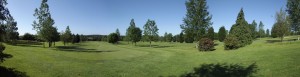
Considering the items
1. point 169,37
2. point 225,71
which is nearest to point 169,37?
point 169,37

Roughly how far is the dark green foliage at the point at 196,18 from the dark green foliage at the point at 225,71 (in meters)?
42.7

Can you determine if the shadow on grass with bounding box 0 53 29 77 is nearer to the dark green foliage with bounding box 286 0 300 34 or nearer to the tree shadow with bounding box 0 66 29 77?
the tree shadow with bounding box 0 66 29 77

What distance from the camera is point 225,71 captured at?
21125mm

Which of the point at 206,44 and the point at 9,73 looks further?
the point at 206,44

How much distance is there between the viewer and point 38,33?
70.2m

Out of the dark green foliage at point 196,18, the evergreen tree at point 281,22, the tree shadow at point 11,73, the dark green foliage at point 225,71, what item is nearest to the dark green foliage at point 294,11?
the evergreen tree at point 281,22

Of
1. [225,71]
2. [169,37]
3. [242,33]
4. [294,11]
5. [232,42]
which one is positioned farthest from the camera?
[169,37]

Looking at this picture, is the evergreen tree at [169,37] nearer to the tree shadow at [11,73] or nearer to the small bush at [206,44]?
the small bush at [206,44]

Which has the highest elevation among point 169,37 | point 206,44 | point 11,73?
point 169,37

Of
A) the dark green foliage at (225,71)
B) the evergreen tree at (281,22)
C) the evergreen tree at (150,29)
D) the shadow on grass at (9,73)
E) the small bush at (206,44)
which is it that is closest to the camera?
the dark green foliage at (225,71)

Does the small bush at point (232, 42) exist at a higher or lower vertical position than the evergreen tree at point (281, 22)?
lower

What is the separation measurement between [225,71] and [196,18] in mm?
46078

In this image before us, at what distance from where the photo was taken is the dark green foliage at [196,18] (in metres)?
65.9

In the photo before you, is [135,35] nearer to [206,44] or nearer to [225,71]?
[206,44]
